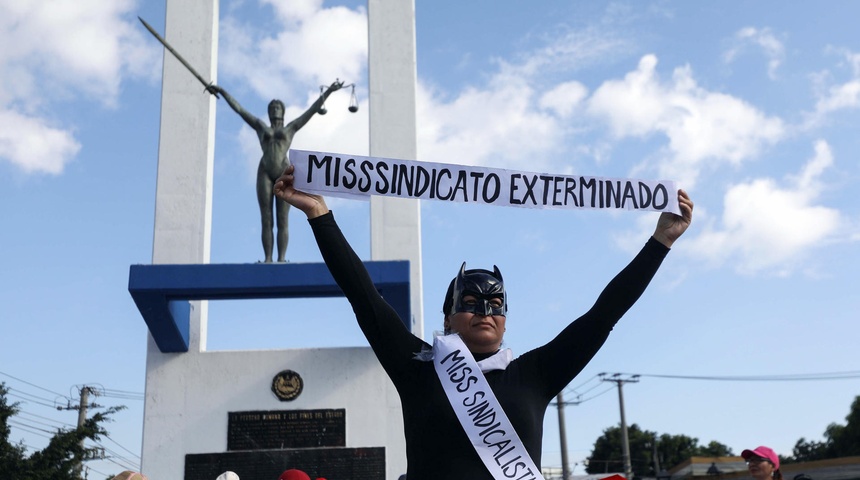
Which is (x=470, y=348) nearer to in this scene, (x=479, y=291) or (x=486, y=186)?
(x=479, y=291)

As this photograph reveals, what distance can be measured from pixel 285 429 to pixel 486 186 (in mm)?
7104

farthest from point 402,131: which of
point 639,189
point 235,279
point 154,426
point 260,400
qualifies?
point 639,189

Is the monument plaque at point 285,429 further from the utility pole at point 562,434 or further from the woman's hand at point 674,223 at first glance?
the utility pole at point 562,434

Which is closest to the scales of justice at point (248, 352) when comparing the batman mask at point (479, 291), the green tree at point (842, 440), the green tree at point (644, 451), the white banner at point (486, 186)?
the white banner at point (486, 186)

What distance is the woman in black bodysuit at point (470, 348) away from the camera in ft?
6.85

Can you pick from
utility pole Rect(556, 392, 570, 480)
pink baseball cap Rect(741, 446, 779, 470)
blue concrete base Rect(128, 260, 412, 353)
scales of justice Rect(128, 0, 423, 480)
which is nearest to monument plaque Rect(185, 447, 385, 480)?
scales of justice Rect(128, 0, 423, 480)

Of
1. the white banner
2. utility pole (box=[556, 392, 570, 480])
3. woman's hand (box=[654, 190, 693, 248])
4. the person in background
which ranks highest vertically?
utility pole (box=[556, 392, 570, 480])

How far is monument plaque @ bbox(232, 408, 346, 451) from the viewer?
9.35 meters

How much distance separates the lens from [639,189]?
9.02 ft

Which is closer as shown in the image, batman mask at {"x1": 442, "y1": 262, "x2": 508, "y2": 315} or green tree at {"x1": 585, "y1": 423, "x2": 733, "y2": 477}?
batman mask at {"x1": 442, "y1": 262, "x2": 508, "y2": 315}

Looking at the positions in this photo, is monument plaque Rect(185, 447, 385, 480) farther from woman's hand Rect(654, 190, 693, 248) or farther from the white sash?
the white sash

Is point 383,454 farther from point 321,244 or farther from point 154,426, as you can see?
point 321,244

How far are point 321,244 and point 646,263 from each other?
80 cm

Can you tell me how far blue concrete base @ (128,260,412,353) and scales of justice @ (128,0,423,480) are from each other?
12 mm
